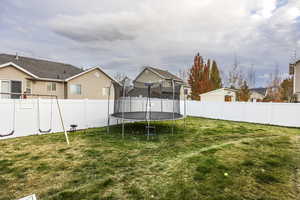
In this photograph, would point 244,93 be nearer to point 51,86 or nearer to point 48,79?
point 51,86

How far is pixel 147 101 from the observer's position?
266 inches

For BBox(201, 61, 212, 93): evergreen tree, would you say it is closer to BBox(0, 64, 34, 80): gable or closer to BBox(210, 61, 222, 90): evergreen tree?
BBox(210, 61, 222, 90): evergreen tree

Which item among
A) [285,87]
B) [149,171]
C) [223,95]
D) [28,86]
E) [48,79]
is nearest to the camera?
[149,171]

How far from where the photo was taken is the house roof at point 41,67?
13.1 metres

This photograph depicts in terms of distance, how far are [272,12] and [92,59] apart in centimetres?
1792

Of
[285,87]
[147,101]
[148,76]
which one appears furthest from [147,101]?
[285,87]

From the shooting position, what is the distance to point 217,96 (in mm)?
19188

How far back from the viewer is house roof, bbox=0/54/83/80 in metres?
13.1

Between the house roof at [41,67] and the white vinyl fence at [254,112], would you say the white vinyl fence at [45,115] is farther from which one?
the house roof at [41,67]

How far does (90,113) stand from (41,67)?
1088cm

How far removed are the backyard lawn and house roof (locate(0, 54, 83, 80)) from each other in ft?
33.8

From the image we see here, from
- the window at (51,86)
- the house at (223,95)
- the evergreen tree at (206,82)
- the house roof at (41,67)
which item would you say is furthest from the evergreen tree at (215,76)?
the window at (51,86)

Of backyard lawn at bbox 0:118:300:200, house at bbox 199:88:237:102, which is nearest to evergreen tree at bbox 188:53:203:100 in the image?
house at bbox 199:88:237:102

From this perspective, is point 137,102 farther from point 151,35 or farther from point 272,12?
point 272,12
